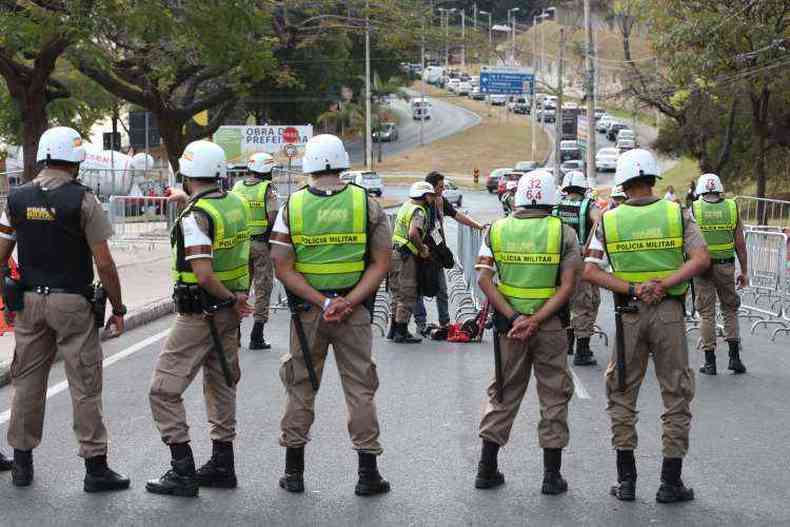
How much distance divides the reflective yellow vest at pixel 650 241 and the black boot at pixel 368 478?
1.73 metres

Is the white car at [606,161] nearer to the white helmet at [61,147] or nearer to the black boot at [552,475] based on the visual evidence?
the black boot at [552,475]

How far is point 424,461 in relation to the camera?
7.84 metres

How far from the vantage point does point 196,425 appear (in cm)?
891

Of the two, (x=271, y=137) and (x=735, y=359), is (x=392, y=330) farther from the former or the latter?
(x=271, y=137)

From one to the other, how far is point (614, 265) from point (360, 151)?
275 ft

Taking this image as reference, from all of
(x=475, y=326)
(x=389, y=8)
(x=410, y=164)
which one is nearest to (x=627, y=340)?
(x=475, y=326)

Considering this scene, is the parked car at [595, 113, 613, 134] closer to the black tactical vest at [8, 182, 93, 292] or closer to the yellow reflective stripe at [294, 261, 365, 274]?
the yellow reflective stripe at [294, 261, 365, 274]

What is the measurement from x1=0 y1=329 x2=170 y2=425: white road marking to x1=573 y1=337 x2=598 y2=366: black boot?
436 cm

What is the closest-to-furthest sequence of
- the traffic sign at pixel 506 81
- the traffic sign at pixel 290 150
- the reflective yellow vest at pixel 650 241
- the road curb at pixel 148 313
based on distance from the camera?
the reflective yellow vest at pixel 650 241 → the road curb at pixel 148 313 → the traffic sign at pixel 290 150 → the traffic sign at pixel 506 81

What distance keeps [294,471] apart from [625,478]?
1804 millimetres

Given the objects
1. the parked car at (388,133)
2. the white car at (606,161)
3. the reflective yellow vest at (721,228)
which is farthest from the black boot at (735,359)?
the parked car at (388,133)

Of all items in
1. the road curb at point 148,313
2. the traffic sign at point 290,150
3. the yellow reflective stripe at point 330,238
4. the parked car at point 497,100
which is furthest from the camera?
the parked car at point 497,100

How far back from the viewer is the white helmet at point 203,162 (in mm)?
7105

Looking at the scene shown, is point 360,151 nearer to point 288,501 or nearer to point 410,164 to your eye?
point 410,164
